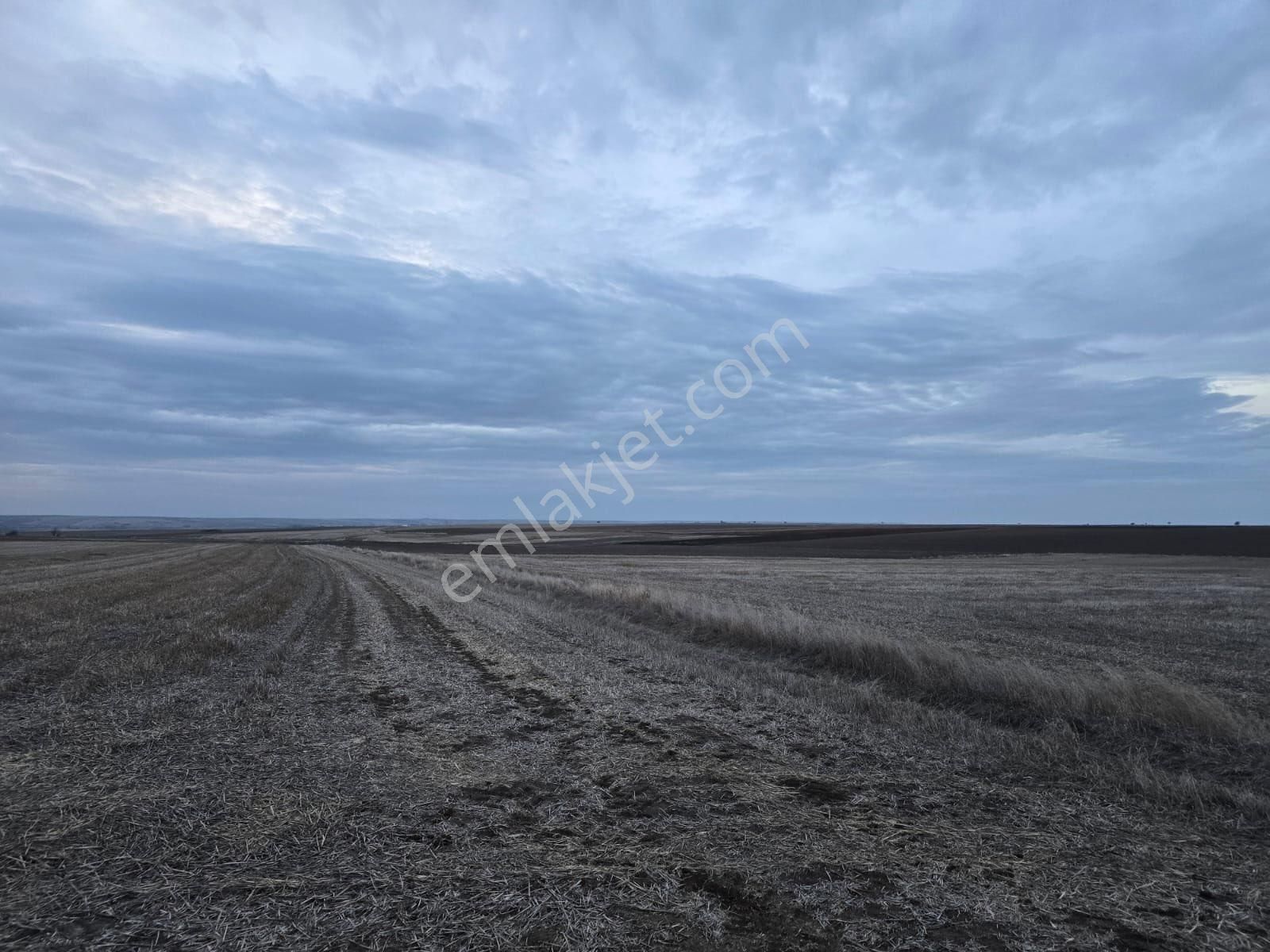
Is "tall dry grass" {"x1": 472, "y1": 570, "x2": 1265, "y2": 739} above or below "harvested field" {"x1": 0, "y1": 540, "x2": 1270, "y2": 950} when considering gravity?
above

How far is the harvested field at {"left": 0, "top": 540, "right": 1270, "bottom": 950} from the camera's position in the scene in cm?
448

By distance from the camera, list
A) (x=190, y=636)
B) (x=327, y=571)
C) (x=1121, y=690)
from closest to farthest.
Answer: (x=1121, y=690) < (x=190, y=636) < (x=327, y=571)

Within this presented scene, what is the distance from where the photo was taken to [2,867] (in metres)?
4.96

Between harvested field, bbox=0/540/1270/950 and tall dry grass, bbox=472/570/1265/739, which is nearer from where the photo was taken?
harvested field, bbox=0/540/1270/950

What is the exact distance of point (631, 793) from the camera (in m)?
6.76

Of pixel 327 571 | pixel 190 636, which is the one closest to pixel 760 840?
pixel 190 636

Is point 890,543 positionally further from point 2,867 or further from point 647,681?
point 2,867

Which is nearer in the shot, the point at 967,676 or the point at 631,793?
the point at 631,793

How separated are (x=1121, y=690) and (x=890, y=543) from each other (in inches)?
3337

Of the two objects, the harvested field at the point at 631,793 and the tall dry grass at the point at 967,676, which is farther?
the tall dry grass at the point at 967,676

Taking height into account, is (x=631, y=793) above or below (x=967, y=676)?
below

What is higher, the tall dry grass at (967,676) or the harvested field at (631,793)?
the tall dry grass at (967,676)

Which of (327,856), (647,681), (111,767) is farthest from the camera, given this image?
(647,681)

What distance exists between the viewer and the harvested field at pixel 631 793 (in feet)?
14.7
